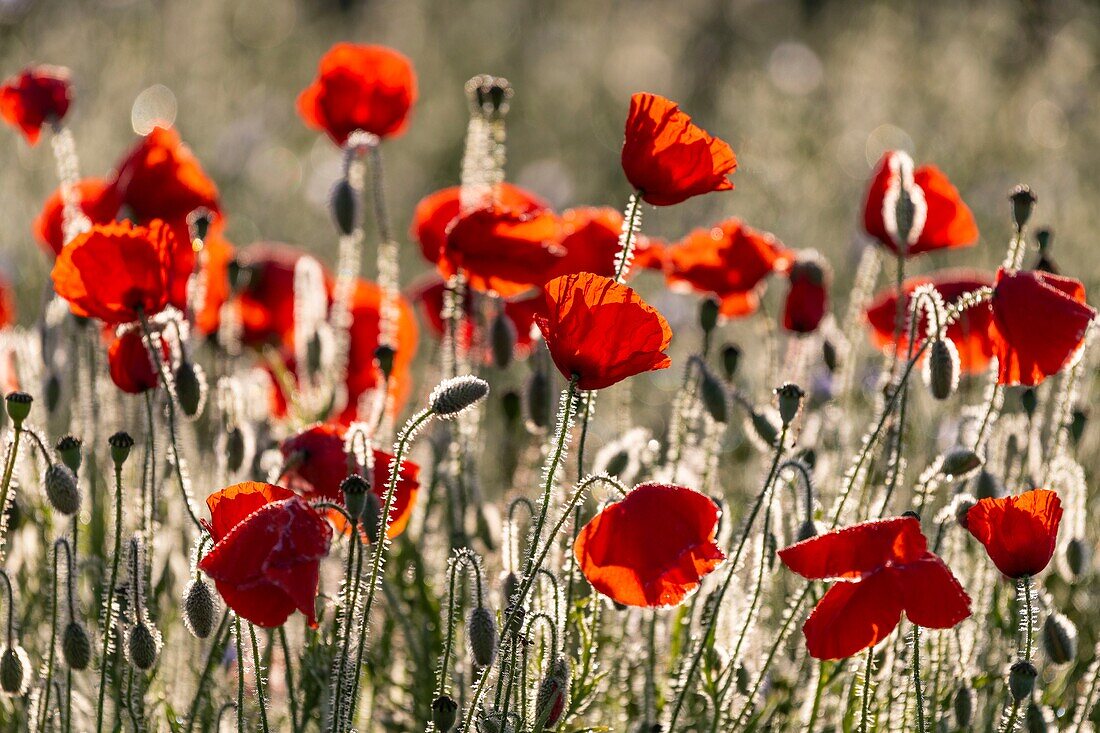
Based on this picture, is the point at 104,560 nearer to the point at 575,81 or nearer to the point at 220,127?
the point at 220,127

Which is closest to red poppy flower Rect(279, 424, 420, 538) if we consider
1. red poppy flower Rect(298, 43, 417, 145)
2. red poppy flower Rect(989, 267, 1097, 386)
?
red poppy flower Rect(989, 267, 1097, 386)

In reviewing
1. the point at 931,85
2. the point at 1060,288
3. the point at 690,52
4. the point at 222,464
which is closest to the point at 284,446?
the point at 222,464

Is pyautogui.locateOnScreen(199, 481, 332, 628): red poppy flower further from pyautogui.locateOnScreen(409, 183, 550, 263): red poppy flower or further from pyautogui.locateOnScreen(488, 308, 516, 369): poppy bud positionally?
pyautogui.locateOnScreen(409, 183, 550, 263): red poppy flower

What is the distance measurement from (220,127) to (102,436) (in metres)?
3.99

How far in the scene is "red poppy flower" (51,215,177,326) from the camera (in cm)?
190

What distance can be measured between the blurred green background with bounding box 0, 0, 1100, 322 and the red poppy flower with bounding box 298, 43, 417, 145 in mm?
1956

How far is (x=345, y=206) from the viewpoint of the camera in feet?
8.46

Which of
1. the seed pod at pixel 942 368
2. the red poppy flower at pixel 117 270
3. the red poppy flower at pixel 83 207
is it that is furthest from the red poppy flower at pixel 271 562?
the red poppy flower at pixel 83 207

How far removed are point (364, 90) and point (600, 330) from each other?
137 centimetres

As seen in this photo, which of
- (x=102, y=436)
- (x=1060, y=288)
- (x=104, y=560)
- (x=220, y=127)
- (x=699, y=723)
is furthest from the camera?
(x=220, y=127)

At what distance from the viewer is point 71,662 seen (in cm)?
181

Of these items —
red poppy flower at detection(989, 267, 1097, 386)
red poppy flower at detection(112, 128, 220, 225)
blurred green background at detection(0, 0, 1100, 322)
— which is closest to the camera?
red poppy flower at detection(989, 267, 1097, 386)

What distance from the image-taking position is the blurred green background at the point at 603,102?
5363 mm

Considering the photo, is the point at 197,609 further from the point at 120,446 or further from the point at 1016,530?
the point at 1016,530
